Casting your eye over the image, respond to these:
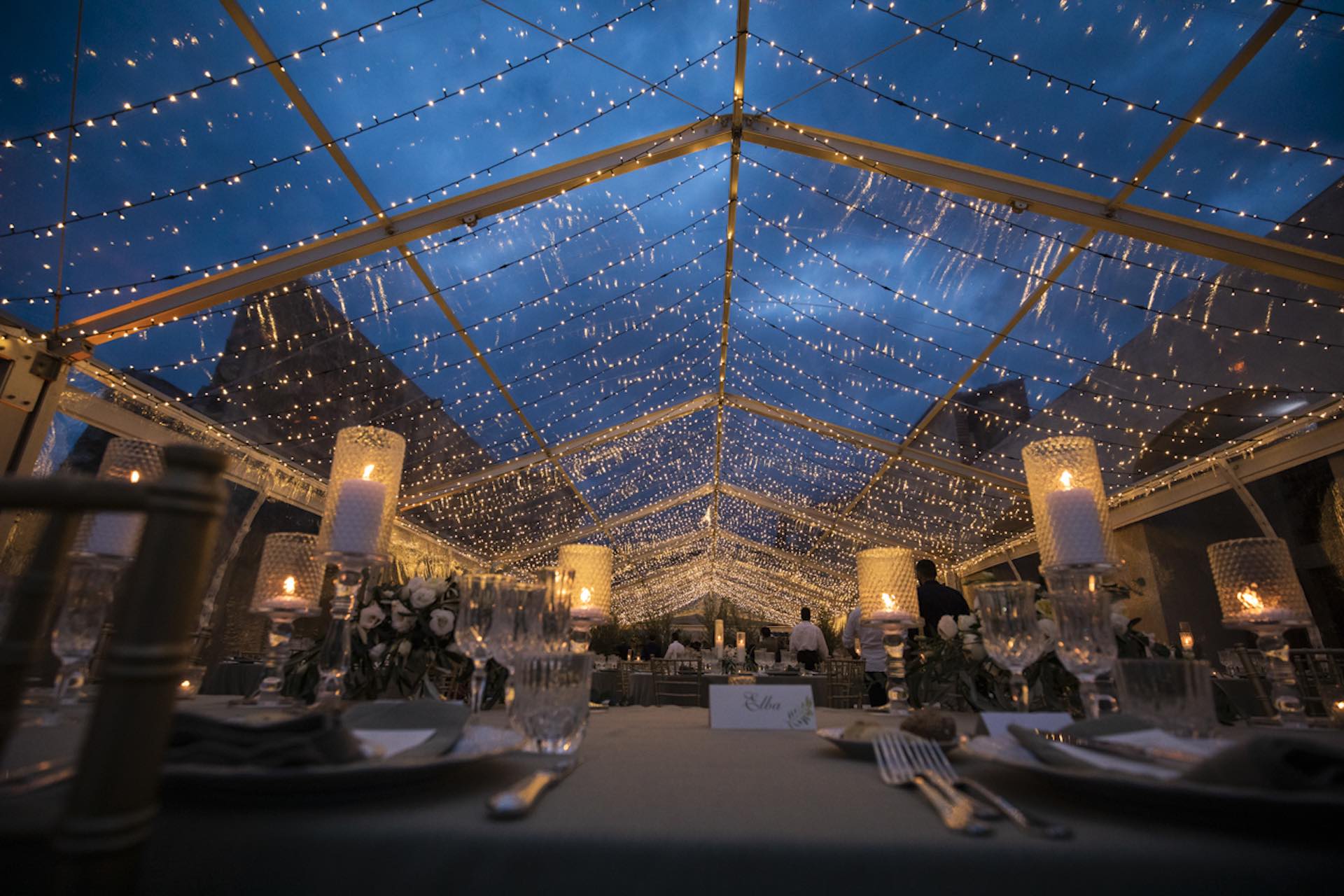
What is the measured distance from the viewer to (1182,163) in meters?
3.02

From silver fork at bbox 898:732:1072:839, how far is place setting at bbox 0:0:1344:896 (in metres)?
0.01

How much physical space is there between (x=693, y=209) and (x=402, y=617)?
12.8 ft


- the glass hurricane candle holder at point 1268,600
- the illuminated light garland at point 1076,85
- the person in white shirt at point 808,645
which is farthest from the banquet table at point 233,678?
the illuminated light garland at point 1076,85

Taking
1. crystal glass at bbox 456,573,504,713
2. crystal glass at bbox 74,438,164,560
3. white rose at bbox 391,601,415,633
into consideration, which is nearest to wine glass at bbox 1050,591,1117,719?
crystal glass at bbox 456,573,504,713

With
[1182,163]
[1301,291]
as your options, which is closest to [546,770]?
[1182,163]

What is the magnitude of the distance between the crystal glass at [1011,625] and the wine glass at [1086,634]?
54 millimetres

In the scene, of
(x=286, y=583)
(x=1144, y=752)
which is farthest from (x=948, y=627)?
(x=286, y=583)

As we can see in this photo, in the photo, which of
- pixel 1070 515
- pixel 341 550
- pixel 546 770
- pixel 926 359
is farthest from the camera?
pixel 926 359

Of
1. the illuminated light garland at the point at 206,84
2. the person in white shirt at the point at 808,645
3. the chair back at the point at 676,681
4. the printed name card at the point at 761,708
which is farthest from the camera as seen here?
the person in white shirt at the point at 808,645

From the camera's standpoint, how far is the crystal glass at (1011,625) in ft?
3.37

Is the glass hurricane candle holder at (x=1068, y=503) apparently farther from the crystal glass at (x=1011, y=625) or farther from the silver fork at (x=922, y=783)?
the silver fork at (x=922, y=783)

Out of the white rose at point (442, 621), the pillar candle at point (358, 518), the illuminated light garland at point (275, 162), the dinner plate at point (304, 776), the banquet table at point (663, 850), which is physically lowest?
the banquet table at point (663, 850)

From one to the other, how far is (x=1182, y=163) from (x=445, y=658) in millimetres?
4230

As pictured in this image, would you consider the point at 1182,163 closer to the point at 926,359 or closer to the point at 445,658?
the point at 926,359
